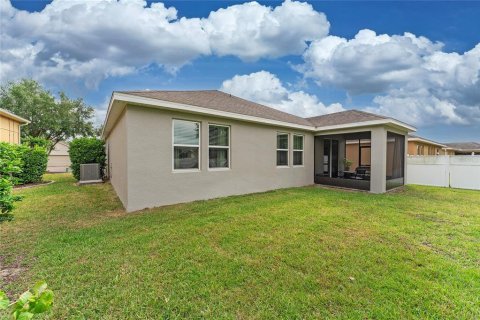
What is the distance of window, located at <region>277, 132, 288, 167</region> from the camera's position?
1065 centimetres

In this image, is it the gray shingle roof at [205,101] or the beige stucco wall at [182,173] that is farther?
the gray shingle roof at [205,101]

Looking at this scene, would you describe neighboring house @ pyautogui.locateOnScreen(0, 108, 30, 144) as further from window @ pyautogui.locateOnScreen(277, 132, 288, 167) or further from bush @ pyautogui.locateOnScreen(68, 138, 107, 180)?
window @ pyautogui.locateOnScreen(277, 132, 288, 167)

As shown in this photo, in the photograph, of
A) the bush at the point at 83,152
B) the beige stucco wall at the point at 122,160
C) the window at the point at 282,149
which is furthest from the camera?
the bush at the point at 83,152

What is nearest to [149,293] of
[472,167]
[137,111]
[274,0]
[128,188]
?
[128,188]

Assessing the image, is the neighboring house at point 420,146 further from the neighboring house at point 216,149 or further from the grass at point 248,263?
the grass at point 248,263

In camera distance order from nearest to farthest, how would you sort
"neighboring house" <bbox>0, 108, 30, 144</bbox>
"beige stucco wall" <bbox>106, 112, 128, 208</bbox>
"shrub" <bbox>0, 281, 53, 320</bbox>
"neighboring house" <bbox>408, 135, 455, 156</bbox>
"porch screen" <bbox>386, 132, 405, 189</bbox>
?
1. "shrub" <bbox>0, 281, 53, 320</bbox>
2. "beige stucco wall" <bbox>106, 112, 128, 208</bbox>
3. "porch screen" <bbox>386, 132, 405, 189</bbox>
4. "neighboring house" <bbox>0, 108, 30, 144</bbox>
5. "neighboring house" <bbox>408, 135, 455, 156</bbox>

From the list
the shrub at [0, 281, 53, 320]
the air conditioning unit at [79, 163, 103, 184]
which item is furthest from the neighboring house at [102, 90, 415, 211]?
the shrub at [0, 281, 53, 320]

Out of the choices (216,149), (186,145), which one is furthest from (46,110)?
(216,149)

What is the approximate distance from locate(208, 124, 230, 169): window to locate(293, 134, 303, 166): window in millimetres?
4137

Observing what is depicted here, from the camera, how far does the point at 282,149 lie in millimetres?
10750

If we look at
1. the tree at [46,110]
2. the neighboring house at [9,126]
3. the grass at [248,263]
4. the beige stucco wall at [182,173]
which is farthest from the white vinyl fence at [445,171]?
the tree at [46,110]

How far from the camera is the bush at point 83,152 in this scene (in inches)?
507

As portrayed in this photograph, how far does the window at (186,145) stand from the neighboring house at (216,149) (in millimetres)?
32

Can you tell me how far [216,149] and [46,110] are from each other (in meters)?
26.1
